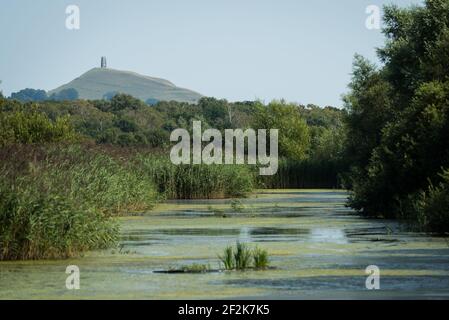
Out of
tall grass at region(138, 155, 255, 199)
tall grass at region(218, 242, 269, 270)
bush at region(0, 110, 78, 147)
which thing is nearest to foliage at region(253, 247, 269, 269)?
tall grass at region(218, 242, 269, 270)

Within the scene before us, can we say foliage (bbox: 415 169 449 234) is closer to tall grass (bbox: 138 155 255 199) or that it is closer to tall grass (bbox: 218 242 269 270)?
tall grass (bbox: 218 242 269 270)

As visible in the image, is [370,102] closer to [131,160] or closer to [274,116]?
[131,160]

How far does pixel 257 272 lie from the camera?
16.6 meters

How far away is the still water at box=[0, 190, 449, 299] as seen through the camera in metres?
14.3

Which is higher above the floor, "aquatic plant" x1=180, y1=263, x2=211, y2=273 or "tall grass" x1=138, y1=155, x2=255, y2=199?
"tall grass" x1=138, y1=155, x2=255, y2=199

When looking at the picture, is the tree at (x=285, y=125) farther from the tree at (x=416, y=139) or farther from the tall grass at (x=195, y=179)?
the tree at (x=416, y=139)

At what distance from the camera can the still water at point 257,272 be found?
14273mm

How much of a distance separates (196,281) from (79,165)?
12.8 meters

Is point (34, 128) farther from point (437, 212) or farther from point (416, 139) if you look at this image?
point (437, 212)

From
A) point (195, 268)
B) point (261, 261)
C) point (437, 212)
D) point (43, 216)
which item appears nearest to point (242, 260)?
point (261, 261)

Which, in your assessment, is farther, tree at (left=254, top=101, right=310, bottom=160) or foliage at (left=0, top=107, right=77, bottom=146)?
tree at (left=254, top=101, right=310, bottom=160)

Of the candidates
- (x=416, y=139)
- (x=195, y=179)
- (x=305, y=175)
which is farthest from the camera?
(x=305, y=175)

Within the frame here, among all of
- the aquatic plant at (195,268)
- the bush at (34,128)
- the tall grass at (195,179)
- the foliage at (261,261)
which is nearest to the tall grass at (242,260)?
the foliage at (261,261)
